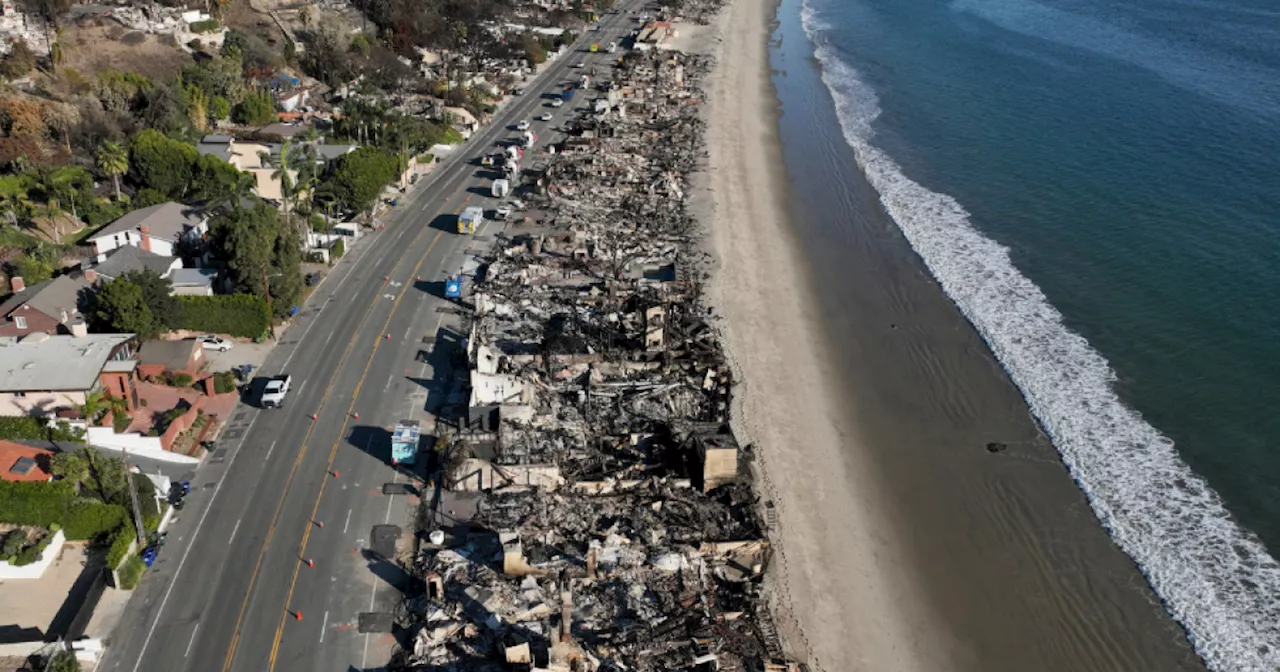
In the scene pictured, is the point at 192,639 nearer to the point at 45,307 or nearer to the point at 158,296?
the point at 158,296

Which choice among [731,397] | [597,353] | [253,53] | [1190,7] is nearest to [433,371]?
[597,353]

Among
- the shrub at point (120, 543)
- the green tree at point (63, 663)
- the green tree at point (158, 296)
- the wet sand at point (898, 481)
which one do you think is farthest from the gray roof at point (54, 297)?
the wet sand at point (898, 481)

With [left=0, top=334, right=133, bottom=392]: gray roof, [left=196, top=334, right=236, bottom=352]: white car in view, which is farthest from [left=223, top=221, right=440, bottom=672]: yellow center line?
[left=0, top=334, right=133, bottom=392]: gray roof

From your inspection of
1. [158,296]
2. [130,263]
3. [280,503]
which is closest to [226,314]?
[158,296]

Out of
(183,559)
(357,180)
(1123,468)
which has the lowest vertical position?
(183,559)

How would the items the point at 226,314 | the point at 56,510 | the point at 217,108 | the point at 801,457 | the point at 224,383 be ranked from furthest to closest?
1. the point at 217,108
2. the point at 226,314
3. the point at 224,383
4. the point at 801,457
5. the point at 56,510

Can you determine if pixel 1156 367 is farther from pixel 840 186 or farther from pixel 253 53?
pixel 253 53
